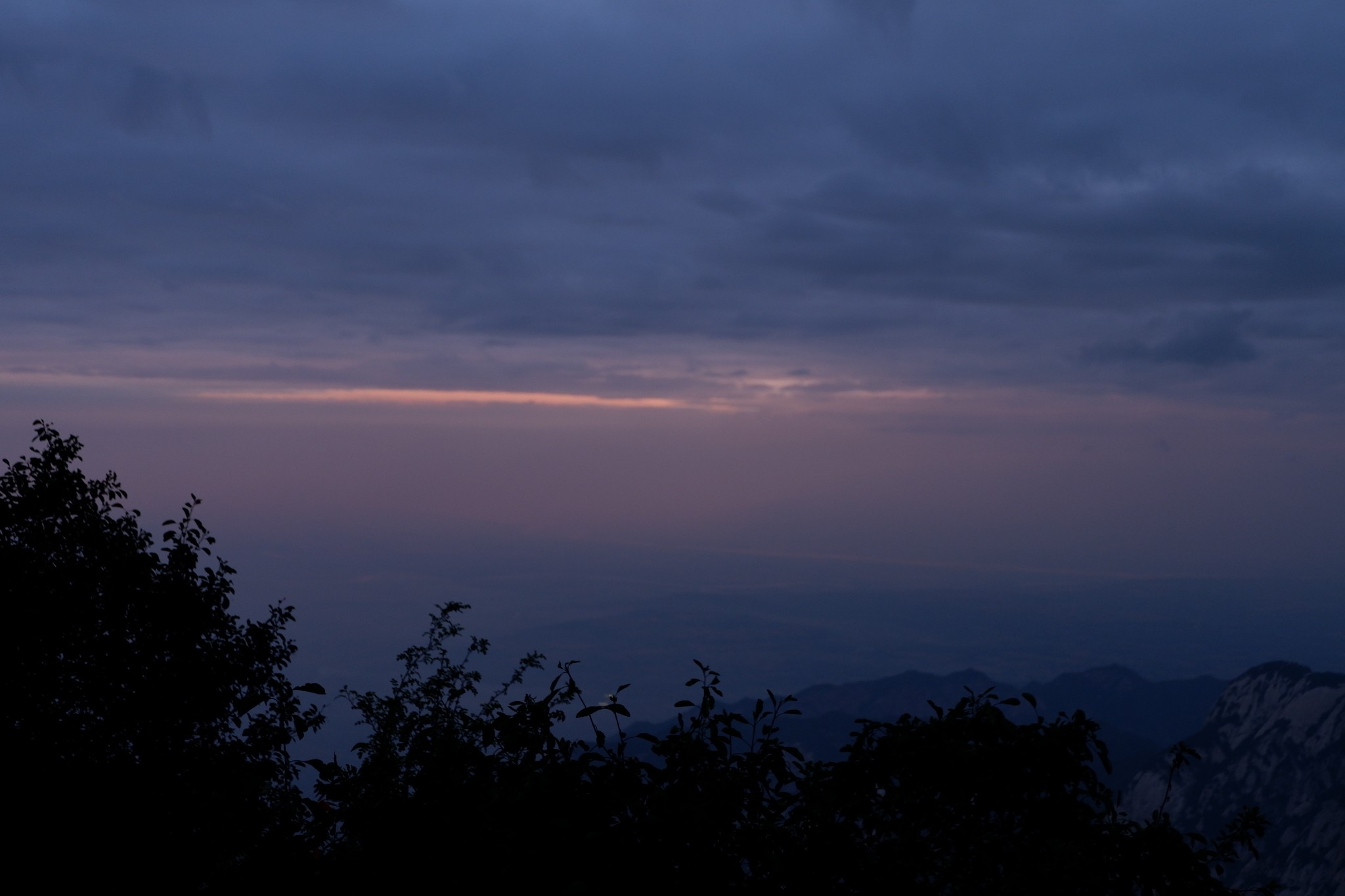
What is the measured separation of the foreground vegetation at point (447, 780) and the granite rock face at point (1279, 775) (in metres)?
141

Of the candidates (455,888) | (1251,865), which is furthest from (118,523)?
(1251,865)

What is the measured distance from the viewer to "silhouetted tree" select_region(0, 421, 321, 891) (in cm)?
1237

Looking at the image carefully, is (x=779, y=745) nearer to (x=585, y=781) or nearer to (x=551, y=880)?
(x=585, y=781)

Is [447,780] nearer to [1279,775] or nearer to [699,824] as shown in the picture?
[699,824]

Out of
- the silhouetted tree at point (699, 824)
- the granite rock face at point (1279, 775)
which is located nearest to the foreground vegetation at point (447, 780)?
the silhouetted tree at point (699, 824)

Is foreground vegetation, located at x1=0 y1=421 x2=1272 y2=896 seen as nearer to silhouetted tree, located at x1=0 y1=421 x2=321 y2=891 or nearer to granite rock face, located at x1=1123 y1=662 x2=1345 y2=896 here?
silhouetted tree, located at x1=0 y1=421 x2=321 y2=891

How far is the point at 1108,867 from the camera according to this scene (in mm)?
10977

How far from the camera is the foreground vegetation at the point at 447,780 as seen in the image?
26.6ft

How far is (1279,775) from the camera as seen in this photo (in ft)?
518

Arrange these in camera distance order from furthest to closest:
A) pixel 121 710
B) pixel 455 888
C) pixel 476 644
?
pixel 476 644
pixel 121 710
pixel 455 888

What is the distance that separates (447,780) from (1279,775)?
186088mm

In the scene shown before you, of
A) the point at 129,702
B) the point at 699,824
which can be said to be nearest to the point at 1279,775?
the point at 129,702

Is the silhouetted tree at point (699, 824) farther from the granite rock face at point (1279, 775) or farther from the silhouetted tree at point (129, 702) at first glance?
the granite rock face at point (1279, 775)

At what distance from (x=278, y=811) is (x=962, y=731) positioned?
9.27 m
